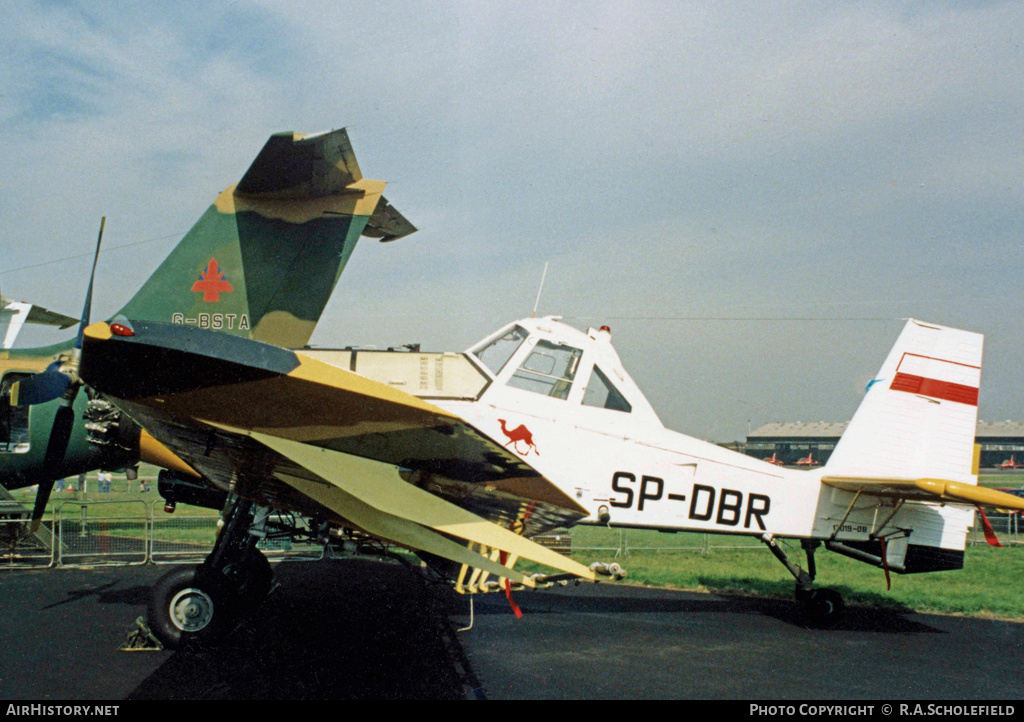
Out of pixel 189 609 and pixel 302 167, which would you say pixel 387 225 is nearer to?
pixel 302 167

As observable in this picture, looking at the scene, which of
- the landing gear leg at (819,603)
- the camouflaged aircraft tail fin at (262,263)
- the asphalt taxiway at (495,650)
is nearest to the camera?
the asphalt taxiway at (495,650)

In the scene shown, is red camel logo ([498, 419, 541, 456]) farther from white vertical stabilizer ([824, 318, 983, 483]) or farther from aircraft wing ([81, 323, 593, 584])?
white vertical stabilizer ([824, 318, 983, 483])

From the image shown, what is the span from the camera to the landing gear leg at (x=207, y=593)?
6.86 m

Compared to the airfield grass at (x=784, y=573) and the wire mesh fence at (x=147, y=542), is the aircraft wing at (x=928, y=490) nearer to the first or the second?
the airfield grass at (x=784, y=573)

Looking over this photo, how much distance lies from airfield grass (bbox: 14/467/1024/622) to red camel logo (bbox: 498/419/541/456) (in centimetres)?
545

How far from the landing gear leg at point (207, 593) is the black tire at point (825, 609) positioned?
741 centimetres

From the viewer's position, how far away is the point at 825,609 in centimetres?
942

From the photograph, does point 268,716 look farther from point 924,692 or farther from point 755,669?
point 924,692

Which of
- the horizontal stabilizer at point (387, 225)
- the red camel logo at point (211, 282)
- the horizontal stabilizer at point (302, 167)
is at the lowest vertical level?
the red camel logo at point (211, 282)

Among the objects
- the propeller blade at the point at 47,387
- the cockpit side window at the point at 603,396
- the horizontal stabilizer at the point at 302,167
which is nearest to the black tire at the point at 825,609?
the cockpit side window at the point at 603,396

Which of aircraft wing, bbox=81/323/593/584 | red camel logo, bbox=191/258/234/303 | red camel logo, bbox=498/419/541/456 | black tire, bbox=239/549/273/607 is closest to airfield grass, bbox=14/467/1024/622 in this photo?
black tire, bbox=239/549/273/607

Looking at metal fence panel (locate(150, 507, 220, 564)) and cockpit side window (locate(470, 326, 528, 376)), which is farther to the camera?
metal fence panel (locate(150, 507, 220, 564))

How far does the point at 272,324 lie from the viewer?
29.3ft

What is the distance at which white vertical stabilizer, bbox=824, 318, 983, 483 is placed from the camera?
9750 mm
